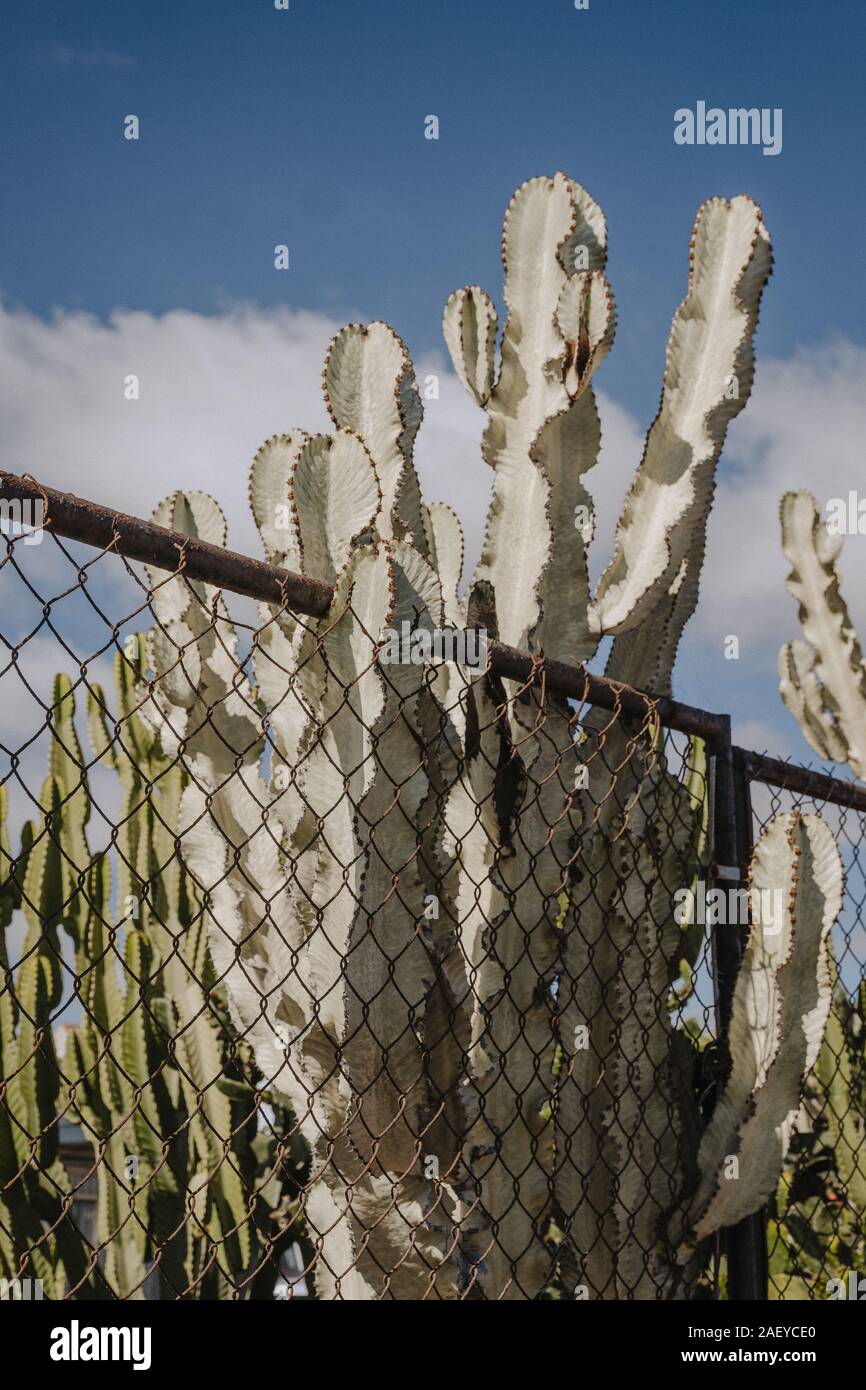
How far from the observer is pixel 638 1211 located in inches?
134

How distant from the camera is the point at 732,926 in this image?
3652 millimetres

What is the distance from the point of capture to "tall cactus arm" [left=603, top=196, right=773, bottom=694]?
3.65m

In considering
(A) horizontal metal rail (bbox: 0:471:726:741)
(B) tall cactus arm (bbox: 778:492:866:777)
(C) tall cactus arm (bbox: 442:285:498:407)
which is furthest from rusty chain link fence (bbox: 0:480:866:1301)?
(B) tall cactus arm (bbox: 778:492:866:777)

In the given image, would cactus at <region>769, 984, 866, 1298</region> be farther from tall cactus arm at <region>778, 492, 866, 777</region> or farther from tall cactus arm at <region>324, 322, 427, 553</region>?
tall cactus arm at <region>324, 322, 427, 553</region>

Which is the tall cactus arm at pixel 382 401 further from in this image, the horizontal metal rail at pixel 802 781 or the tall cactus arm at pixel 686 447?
the horizontal metal rail at pixel 802 781

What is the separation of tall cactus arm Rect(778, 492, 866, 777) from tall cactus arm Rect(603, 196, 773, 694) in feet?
9.42

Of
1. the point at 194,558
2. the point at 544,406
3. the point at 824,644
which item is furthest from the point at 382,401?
the point at 824,644

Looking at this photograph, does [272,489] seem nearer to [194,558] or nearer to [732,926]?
[194,558]

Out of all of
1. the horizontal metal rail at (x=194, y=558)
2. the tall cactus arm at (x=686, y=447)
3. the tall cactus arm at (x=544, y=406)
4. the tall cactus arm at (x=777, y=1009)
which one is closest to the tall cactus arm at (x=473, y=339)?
the tall cactus arm at (x=544, y=406)

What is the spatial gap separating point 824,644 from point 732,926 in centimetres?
335

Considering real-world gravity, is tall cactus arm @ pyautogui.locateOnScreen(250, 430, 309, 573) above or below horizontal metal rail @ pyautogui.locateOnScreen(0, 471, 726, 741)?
above
